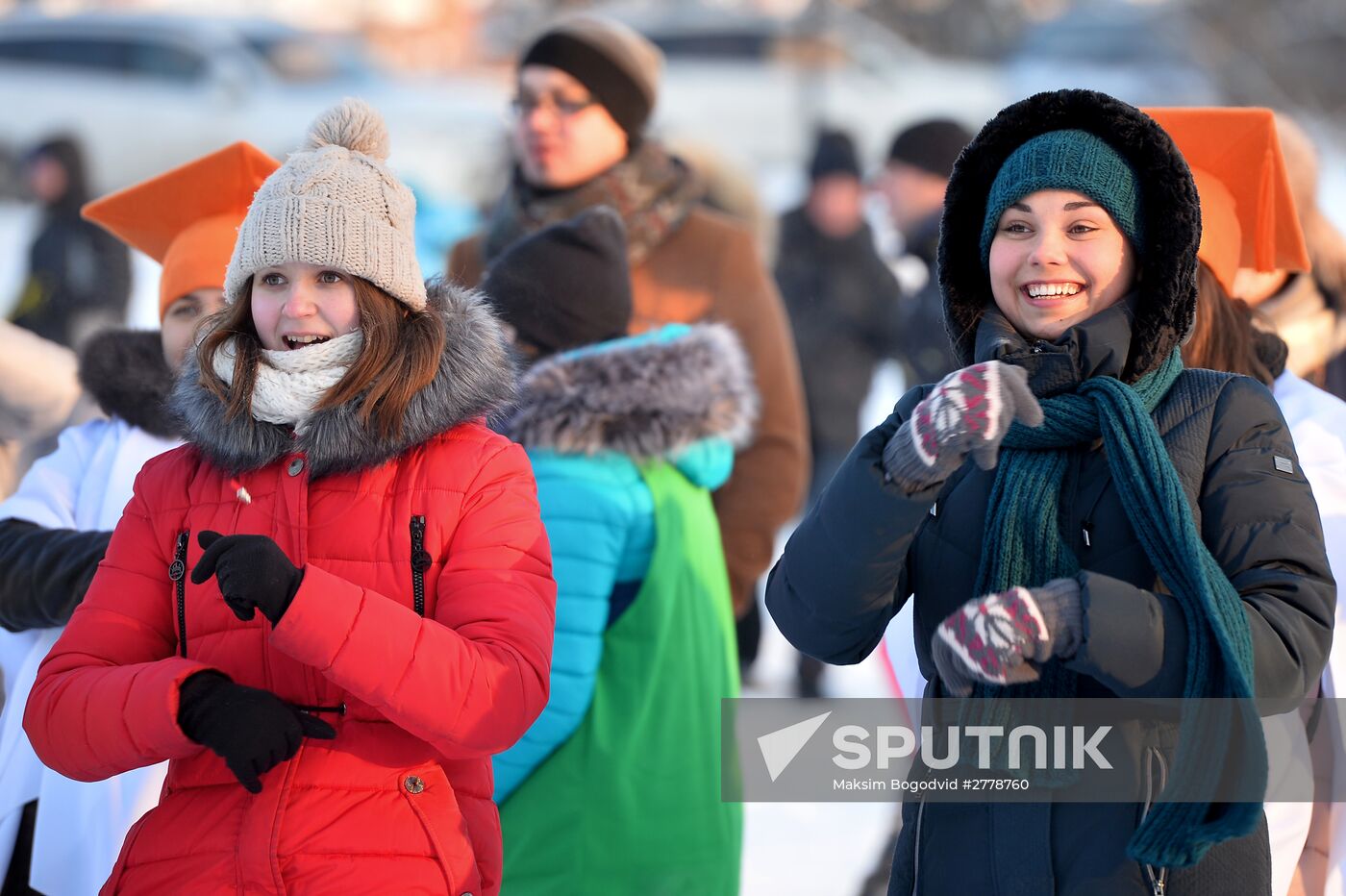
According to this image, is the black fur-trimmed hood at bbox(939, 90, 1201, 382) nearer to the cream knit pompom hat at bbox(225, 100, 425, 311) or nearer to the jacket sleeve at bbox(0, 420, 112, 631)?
the cream knit pompom hat at bbox(225, 100, 425, 311)

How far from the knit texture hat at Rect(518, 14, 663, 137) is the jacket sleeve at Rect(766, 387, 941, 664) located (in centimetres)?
213

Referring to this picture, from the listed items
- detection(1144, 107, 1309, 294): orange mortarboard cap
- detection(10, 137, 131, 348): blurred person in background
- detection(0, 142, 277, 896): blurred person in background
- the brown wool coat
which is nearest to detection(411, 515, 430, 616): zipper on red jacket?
detection(0, 142, 277, 896): blurred person in background

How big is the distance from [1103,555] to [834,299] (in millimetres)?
4957

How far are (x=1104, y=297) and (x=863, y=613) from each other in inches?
22.2

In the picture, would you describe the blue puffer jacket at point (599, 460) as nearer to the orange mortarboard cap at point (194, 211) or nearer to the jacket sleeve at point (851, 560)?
the orange mortarboard cap at point (194, 211)

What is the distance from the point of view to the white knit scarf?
2.13m

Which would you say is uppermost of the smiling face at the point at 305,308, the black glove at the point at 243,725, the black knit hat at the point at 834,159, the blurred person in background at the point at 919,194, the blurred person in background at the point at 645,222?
the black knit hat at the point at 834,159

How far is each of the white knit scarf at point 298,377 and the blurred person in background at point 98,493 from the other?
40 cm

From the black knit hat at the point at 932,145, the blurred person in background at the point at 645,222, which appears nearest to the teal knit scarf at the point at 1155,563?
the blurred person in background at the point at 645,222

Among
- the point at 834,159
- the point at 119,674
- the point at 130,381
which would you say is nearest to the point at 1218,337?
the point at 119,674

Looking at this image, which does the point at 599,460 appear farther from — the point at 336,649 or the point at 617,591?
the point at 336,649

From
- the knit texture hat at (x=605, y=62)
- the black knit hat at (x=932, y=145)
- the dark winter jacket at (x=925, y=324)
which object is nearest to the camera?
the knit texture hat at (x=605, y=62)

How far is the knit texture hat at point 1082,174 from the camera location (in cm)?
209

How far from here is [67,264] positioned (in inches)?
286
